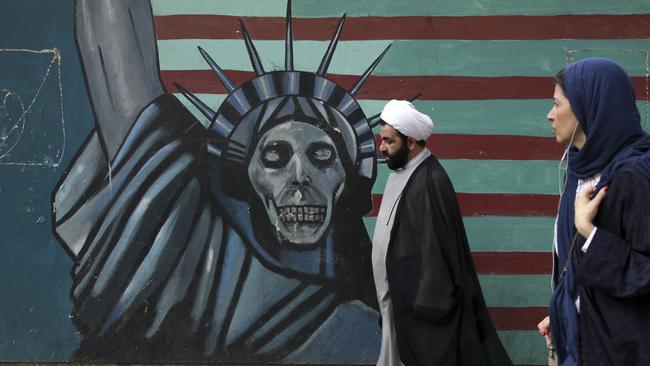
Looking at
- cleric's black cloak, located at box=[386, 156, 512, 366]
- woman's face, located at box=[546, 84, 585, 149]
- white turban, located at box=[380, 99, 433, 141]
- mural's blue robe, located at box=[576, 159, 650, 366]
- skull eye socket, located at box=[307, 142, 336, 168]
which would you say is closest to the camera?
mural's blue robe, located at box=[576, 159, 650, 366]

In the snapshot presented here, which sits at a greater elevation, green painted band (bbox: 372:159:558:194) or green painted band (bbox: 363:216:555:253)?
green painted band (bbox: 372:159:558:194)

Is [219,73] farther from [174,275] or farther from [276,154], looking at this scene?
[174,275]

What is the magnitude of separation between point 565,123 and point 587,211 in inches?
12.2

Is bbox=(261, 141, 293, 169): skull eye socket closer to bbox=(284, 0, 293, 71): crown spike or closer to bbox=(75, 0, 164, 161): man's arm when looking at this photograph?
bbox=(284, 0, 293, 71): crown spike

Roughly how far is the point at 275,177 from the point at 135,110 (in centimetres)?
95

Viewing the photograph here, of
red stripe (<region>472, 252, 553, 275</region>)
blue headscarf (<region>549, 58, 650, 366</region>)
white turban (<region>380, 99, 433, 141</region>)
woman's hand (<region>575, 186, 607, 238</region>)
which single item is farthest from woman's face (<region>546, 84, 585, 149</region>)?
red stripe (<region>472, 252, 553, 275</region>)

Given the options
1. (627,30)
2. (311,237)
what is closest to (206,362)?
(311,237)

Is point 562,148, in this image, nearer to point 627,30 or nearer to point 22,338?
point 627,30

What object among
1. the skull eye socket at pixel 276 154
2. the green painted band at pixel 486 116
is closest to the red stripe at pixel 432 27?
the green painted band at pixel 486 116

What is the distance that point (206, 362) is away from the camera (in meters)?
5.76

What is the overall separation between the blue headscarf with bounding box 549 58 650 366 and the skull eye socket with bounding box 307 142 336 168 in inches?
108

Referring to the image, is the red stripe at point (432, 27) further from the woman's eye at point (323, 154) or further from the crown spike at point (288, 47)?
the woman's eye at point (323, 154)

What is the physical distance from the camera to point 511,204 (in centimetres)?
565

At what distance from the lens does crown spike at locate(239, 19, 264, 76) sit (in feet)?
18.6
